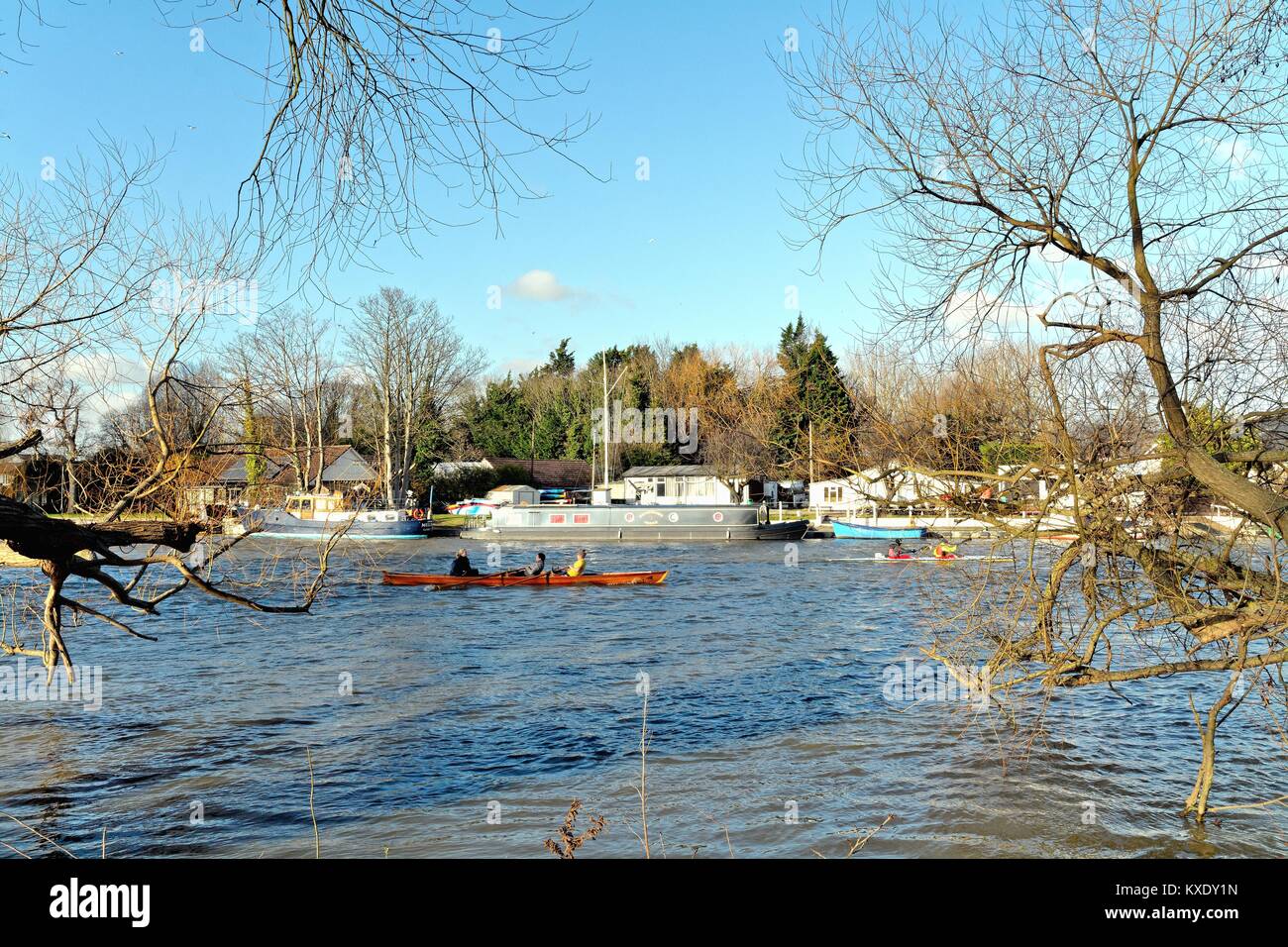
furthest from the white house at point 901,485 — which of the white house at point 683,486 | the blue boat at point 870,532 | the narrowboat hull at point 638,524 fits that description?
the white house at point 683,486

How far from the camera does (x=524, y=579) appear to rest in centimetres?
3123

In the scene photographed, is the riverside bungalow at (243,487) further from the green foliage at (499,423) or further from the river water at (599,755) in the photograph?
the green foliage at (499,423)

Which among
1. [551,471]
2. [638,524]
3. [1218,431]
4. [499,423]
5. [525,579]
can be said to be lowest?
[525,579]

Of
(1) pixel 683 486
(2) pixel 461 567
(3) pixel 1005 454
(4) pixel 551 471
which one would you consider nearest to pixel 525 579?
(2) pixel 461 567

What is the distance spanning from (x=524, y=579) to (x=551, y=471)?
45350 mm

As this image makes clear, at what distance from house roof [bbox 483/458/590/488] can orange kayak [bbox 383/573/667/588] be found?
40.5 meters

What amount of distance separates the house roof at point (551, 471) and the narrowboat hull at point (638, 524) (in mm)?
18891

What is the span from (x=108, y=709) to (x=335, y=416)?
52.4m

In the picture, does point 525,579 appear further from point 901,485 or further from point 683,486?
point 683,486

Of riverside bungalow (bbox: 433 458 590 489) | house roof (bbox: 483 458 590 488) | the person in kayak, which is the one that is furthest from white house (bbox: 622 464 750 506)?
the person in kayak

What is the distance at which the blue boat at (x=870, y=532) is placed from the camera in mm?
51781

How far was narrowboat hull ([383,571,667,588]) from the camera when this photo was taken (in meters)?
31.2

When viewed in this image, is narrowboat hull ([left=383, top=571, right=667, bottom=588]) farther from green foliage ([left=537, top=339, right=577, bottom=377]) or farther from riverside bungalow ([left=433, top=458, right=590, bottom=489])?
green foliage ([left=537, top=339, right=577, bottom=377])
